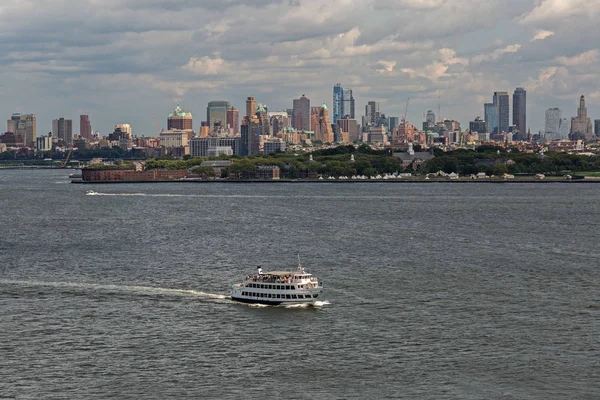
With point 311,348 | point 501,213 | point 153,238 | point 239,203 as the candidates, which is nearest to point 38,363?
point 311,348

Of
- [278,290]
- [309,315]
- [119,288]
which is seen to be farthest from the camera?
[119,288]

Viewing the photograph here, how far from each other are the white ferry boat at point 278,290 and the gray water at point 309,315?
0.72 meters

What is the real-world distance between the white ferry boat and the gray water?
723mm

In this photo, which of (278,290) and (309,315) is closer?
(309,315)

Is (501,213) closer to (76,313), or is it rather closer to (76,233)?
(76,233)

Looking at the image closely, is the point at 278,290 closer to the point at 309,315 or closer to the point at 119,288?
the point at 309,315

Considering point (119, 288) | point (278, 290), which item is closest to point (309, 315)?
point (278, 290)

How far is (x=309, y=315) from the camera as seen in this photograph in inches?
1877

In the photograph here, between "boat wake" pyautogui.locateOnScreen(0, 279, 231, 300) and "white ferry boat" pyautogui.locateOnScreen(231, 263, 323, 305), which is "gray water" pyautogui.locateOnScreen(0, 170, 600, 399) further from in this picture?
"white ferry boat" pyautogui.locateOnScreen(231, 263, 323, 305)

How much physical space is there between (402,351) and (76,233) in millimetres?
51402

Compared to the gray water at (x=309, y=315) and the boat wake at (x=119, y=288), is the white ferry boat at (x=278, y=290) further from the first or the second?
the boat wake at (x=119, y=288)

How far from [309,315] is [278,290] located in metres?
2.88

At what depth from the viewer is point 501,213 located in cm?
11069

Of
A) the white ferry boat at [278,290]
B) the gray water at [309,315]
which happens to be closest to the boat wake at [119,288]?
the gray water at [309,315]
